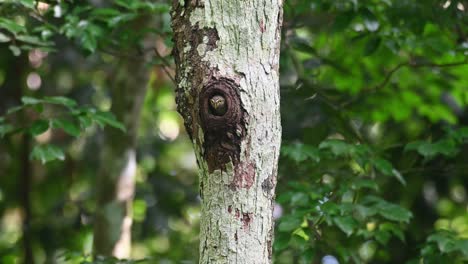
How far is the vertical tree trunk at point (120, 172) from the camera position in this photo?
106 inches

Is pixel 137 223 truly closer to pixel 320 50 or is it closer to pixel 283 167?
pixel 320 50

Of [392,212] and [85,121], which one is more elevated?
[85,121]

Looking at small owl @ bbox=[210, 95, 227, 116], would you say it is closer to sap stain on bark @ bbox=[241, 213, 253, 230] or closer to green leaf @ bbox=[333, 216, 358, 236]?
sap stain on bark @ bbox=[241, 213, 253, 230]

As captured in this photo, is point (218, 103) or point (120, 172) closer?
point (218, 103)

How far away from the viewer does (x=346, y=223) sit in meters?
1.96

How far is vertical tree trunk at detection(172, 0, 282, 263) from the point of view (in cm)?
114

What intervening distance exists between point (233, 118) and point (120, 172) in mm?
1666

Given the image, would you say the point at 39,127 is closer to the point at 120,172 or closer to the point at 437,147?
the point at 120,172

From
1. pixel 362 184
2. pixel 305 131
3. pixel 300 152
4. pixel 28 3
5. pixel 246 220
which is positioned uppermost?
pixel 28 3

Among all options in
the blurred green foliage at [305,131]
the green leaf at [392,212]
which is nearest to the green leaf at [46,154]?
the blurred green foliage at [305,131]

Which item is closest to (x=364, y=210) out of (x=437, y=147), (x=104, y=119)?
(x=437, y=147)

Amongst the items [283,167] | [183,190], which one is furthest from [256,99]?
[183,190]

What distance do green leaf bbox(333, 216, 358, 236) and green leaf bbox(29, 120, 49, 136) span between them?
885 millimetres

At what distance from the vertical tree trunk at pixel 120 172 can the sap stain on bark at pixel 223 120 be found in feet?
5.23
